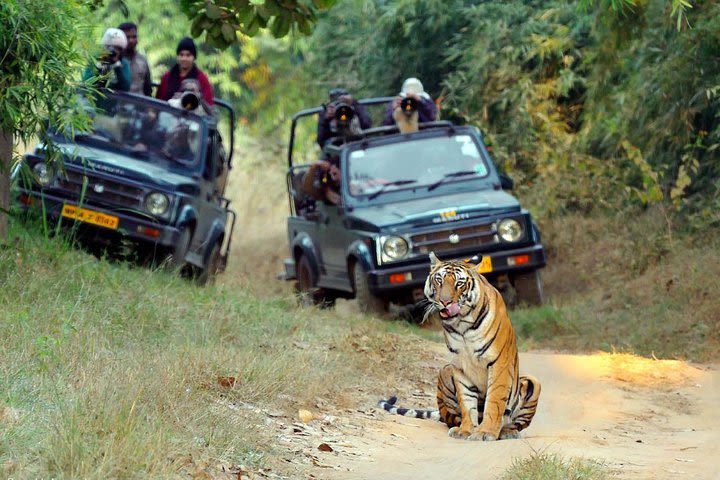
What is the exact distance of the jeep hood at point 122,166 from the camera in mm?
12172

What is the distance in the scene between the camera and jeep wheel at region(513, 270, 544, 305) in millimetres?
12906

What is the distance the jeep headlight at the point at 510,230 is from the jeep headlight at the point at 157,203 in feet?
9.94

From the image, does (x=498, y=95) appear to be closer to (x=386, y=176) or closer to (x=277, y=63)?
(x=386, y=176)

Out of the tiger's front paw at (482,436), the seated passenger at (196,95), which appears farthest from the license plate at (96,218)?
the tiger's front paw at (482,436)

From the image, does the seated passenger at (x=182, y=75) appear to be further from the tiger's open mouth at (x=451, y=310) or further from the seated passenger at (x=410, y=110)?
the tiger's open mouth at (x=451, y=310)

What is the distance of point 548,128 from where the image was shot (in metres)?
17.5

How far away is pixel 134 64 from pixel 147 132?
3.08ft

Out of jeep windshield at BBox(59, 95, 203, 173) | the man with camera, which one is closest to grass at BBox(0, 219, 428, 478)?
jeep windshield at BBox(59, 95, 203, 173)

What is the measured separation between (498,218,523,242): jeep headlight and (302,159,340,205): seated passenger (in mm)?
1796

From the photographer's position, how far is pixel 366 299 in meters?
12.5

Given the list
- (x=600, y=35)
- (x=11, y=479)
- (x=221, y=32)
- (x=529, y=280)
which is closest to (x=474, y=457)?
(x=11, y=479)

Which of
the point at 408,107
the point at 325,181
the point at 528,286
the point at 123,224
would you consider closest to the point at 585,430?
the point at 528,286

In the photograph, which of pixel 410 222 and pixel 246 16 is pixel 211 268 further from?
pixel 246 16

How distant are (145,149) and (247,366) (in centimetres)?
594
